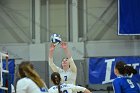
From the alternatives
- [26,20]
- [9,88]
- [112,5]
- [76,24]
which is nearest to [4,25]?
[26,20]

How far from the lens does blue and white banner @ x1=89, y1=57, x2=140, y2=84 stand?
40.6ft

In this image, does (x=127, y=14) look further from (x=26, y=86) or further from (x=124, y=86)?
(x=26, y=86)

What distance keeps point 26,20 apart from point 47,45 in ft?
4.68

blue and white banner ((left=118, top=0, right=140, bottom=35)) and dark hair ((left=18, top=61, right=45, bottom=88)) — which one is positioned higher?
blue and white banner ((left=118, top=0, right=140, bottom=35))

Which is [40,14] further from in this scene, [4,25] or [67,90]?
[67,90]

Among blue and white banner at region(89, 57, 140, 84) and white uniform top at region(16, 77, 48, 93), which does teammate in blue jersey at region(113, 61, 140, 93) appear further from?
blue and white banner at region(89, 57, 140, 84)

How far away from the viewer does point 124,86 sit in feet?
15.5

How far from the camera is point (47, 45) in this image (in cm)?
1302

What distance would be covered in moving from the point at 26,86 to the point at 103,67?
885 centimetres

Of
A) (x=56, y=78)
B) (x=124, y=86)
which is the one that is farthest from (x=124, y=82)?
(x=56, y=78)

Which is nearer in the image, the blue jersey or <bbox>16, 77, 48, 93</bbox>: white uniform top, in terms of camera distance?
<bbox>16, 77, 48, 93</bbox>: white uniform top

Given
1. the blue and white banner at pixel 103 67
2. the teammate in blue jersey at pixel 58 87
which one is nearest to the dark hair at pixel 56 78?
the teammate in blue jersey at pixel 58 87

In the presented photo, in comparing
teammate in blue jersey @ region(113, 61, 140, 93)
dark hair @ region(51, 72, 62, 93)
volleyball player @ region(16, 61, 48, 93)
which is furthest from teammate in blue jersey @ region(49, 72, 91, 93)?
volleyball player @ region(16, 61, 48, 93)

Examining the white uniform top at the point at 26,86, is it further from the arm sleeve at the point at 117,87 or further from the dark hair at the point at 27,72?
the arm sleeve at the point at 117,87
